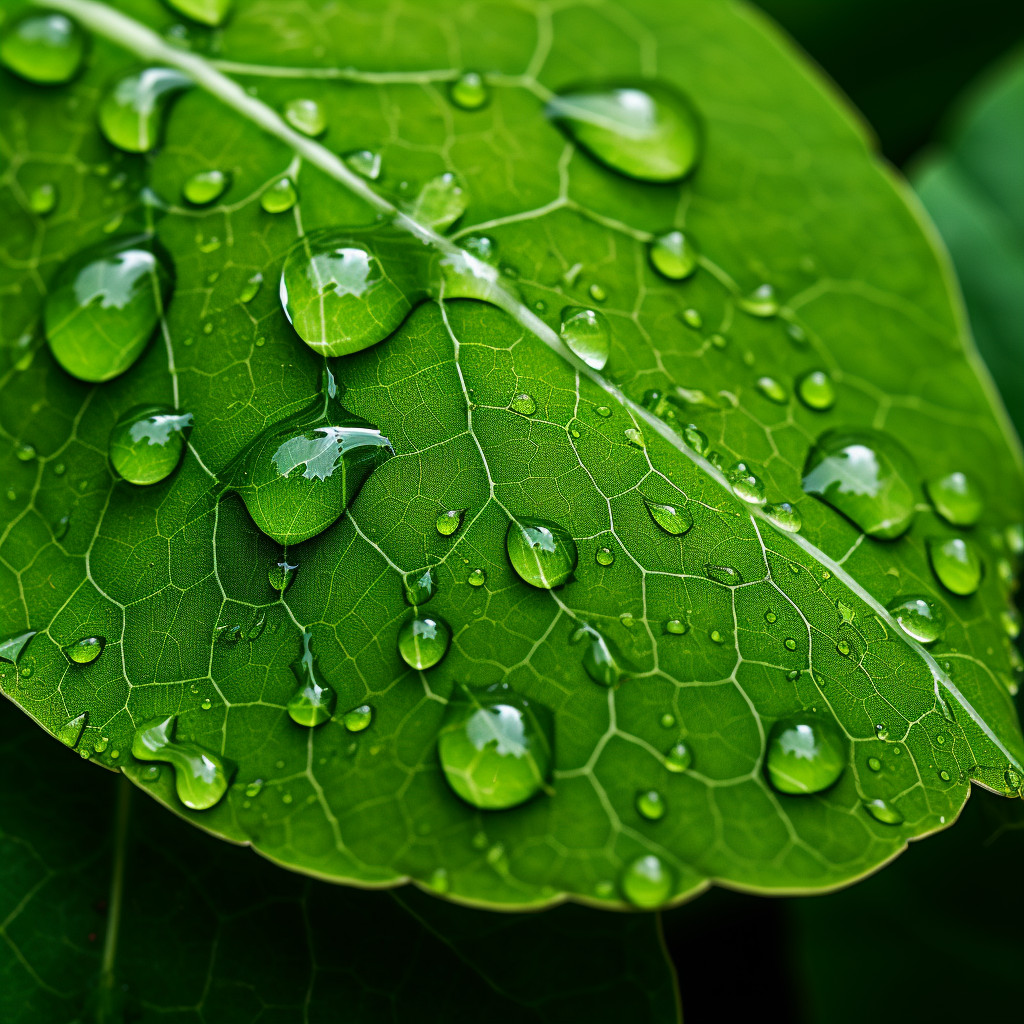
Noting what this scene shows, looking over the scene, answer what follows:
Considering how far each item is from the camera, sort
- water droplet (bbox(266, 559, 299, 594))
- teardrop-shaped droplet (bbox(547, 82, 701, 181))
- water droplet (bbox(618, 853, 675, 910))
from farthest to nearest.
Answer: teardrop-shaped droplet (bbox(547, 82, 701, 181))
water droplet (bbox(266, 559, 299, 594))
water droplet (bbox(618, 853, 675, 910))

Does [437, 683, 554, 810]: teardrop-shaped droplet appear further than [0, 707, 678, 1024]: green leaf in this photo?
No

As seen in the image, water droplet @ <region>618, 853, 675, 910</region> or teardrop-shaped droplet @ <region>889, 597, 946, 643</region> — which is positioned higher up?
teardrop-shaped droplet @ <region>889, 597, 946, 643</region>

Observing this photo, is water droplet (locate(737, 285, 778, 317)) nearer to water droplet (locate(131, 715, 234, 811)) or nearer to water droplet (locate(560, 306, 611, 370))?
water droplet (locate(560, 306, 611, 370))

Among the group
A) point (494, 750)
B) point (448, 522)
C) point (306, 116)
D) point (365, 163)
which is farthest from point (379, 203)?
point (494, 750)

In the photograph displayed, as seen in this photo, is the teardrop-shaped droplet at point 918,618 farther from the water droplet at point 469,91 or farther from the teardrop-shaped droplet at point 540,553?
the water droplet at point 469,91

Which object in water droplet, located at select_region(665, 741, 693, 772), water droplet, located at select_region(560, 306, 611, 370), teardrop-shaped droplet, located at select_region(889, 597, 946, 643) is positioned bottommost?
water droplet, located at select_region(665, 741, 693, 772)

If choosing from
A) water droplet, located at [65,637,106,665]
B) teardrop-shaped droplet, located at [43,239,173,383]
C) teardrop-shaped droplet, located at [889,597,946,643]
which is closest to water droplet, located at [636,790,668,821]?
teardrop-shaped droplet, located at [889,597,946,643]

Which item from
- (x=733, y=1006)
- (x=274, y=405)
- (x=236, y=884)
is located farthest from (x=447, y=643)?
(x=733, y=1006)

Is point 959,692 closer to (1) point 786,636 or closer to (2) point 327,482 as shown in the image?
(1) point 786,636
